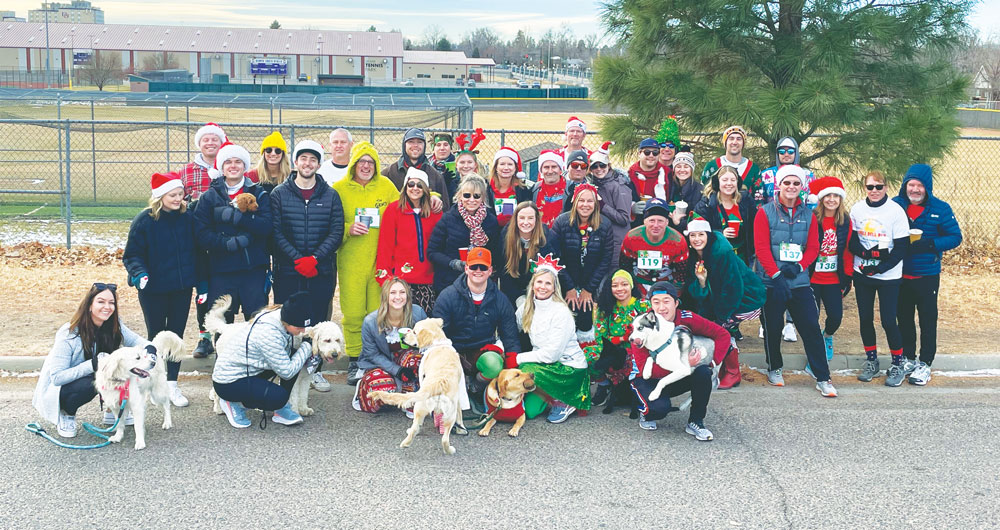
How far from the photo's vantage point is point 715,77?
30.6ft

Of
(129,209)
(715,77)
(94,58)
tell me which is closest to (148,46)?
(94,58)

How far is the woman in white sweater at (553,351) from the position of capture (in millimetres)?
6523

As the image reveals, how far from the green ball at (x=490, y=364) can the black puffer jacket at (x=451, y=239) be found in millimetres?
954

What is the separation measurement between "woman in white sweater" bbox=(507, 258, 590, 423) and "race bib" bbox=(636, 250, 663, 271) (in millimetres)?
713

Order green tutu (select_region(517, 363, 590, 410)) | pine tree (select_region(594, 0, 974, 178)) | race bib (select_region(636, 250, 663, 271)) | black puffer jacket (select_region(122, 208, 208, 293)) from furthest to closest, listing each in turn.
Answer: pine tree (select_region(594, 0, 974, 178)) < race bib (select_region(636, 250, 663, 271)) < black puffer jacket (select_region(122, 208, 208, 293)) < green tutu (select_region(517, 363, 590, 410))

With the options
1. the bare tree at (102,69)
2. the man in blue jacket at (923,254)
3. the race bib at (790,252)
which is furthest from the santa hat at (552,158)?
the bare tree at (102,69)

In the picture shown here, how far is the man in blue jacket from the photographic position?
7371 millimetres

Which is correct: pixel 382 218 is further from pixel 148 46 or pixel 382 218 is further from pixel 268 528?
pixel 148 46

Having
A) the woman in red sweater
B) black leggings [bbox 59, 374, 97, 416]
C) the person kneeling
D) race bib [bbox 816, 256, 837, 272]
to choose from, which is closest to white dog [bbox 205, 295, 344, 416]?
the person kneeling

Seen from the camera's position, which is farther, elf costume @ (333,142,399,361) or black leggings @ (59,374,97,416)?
elf costume @ (333,142,399,361)

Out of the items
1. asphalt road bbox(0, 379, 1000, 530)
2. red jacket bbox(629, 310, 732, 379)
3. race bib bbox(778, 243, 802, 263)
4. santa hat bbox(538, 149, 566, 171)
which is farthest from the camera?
santa hat bbox(538, 149, 566, 171)

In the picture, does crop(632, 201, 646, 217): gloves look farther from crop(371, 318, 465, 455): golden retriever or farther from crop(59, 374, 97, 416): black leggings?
crop(59, 374, 97, 416): black leggings

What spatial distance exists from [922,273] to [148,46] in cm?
8215

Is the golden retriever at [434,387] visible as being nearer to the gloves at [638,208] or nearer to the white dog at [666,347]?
the white dog at [666,347]
